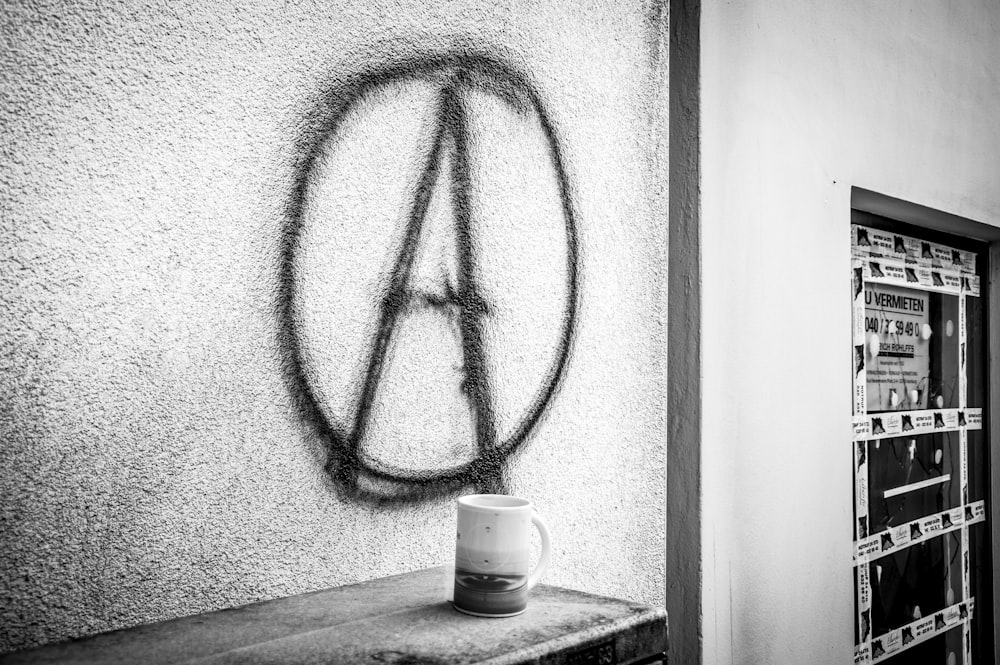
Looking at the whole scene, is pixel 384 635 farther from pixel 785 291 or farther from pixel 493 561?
pixel 785 291

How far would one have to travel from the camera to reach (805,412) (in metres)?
2.26

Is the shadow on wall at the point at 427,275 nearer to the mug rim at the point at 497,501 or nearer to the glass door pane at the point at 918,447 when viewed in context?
the mug rim at the point at 497,501

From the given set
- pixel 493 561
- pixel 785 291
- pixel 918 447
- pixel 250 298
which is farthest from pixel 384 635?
pixel 918 447

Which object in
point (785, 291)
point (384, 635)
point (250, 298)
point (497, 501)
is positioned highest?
point (785, 291)

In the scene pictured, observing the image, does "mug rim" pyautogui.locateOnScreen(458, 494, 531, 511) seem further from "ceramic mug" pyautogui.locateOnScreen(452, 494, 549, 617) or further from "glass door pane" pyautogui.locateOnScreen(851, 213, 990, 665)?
"glass door pane" pyautogui.locateOnScreen(851, 213, 990, 665)

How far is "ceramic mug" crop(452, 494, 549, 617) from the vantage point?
1.08 m

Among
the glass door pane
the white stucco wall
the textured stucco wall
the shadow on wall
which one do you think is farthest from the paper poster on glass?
the shadow on wall

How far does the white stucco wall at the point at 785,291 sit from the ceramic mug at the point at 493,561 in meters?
1.01

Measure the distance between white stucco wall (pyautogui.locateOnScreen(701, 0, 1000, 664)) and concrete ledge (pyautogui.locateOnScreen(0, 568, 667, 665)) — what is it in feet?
3.12

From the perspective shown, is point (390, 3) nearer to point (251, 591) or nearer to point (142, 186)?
point (142, 186)

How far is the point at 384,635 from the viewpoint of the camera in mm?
978

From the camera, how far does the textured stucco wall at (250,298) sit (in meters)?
0.97

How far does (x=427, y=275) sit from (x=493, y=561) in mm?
540

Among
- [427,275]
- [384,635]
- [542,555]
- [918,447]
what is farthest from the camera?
[918,447]
